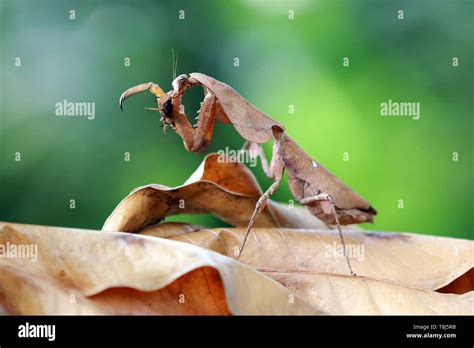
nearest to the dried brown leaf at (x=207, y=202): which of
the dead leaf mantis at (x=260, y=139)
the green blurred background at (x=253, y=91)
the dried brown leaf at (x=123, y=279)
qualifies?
the dead leaf mantis at (x=260, y=139)

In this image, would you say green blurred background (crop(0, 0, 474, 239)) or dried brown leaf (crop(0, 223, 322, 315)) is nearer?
dried brown leaf (crop(0, 223, 322, 315))

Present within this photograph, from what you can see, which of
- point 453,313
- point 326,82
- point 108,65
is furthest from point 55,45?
point 453,313

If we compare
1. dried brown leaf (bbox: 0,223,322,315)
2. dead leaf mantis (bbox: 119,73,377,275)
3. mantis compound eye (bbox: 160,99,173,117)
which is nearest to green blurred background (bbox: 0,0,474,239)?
dead leaf mantis (bbox: 119,73,377,275)

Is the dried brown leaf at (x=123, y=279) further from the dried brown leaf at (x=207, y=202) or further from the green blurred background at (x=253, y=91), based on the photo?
the green blurred background at (x=253, y=91)

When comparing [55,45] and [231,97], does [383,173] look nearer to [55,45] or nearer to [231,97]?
[231,97]

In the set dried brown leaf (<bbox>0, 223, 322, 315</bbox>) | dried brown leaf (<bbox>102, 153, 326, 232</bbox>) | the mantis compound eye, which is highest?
the mantis compound eye

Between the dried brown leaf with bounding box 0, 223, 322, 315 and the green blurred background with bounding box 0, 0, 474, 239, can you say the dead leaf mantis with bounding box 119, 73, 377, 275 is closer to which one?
the dried brown leaf with bounding box 0, 223, 322, 315
